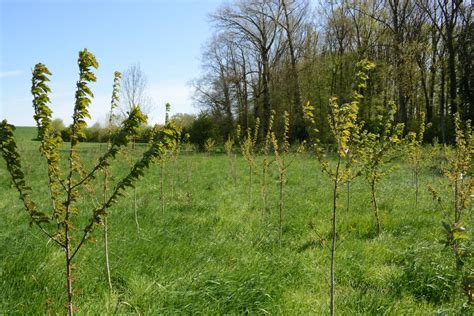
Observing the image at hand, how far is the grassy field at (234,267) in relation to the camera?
3496 mm

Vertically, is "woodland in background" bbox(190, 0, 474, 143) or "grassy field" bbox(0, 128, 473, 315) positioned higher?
"woodland in background" bbox(190, 0, 474, 143)

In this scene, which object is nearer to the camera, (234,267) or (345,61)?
(234,267)

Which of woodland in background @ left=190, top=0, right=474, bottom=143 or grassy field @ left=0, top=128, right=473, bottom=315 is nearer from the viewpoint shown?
grassy field @ left=0, top=128, right=473, bottom=315

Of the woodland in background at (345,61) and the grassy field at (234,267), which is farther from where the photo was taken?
the woodland in background at (345,61)

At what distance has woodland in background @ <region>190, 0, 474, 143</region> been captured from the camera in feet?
83.6

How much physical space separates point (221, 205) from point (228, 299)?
489 centimetres

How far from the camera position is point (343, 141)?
3.24m

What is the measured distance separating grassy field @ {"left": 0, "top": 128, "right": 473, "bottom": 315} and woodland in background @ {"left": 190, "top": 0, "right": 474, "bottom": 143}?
60.8ft

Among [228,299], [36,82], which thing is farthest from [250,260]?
[36,82]

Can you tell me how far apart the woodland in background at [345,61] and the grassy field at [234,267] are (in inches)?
730

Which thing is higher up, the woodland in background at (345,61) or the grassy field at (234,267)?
the woodland in background at (345,61)

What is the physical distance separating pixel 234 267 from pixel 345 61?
30.2 meters

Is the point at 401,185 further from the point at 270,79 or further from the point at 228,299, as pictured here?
the point at 270,79

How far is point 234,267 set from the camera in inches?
170
